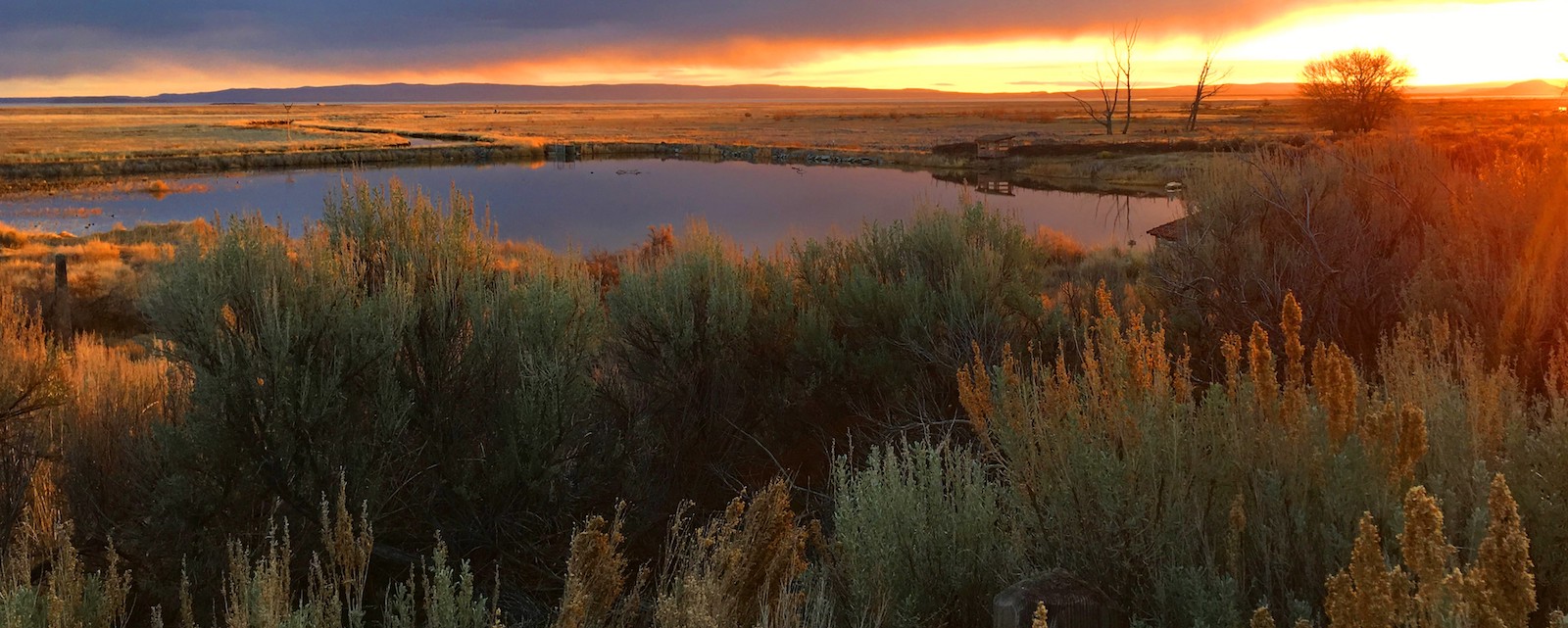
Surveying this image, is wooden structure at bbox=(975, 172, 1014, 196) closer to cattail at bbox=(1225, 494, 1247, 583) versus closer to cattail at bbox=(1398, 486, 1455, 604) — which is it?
cattail at bbox=(1225, 494, 1247, 583)

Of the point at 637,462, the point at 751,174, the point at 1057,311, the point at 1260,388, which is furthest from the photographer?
the point at 751,174

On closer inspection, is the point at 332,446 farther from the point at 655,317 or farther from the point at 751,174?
the point at 751,174

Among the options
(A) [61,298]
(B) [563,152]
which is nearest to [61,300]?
(A) [61,298]

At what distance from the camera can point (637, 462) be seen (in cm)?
550

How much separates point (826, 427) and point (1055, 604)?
13.6ft

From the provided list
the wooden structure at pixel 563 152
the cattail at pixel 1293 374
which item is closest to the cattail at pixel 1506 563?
the cattail at pixel 1293 374

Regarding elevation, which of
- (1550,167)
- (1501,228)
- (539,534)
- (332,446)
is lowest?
(539,534)

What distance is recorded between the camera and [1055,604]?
2.42m

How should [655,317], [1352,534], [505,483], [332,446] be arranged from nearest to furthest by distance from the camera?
[1352,534], [332,446], [505,483], [655,317]

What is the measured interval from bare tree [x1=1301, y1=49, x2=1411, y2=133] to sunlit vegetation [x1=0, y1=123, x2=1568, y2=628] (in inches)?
1715

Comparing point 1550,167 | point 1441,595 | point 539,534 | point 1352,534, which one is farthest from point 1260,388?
point 1550,167

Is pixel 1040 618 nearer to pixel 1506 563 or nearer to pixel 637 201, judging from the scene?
pixel 1506 563

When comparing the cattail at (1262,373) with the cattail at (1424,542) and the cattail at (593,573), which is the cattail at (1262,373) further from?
the cattail at (593,573)

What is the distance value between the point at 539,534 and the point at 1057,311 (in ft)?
13.9
